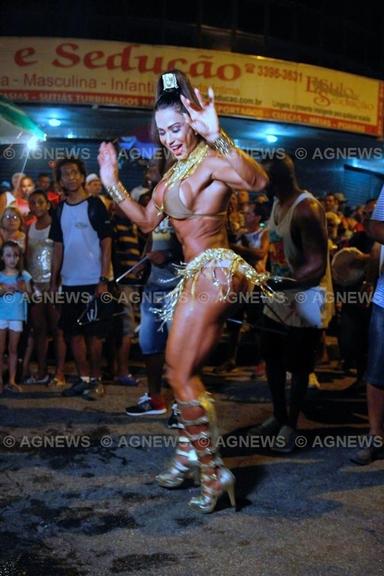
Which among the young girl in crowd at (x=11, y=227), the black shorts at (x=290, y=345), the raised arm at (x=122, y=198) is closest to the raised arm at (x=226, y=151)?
the raised arm at (x=122, y=198)

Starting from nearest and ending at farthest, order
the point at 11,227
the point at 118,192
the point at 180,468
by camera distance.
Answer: the point at 180,468, the point at 118,192, the point at 11,227

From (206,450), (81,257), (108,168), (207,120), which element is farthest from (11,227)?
(206,450)

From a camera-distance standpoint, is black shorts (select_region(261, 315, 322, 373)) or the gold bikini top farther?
black shorts (select_region(261, 315, 322, 373))

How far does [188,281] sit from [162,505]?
4.08 ft

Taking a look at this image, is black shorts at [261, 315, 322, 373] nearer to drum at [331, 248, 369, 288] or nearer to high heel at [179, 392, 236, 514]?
high heel at [179, 392, 236, 514]

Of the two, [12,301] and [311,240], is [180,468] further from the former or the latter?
[12,301]

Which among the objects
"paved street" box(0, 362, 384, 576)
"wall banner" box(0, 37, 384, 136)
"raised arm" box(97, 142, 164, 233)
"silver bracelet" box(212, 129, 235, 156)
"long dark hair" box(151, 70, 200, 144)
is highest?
"wall banner" box(0, 37, 384, 136)

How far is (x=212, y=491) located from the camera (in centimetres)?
318

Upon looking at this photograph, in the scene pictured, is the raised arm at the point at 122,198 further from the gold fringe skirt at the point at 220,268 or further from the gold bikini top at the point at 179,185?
the gold fringe skirt at the point at 220,268

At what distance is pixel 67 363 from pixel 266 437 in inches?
136

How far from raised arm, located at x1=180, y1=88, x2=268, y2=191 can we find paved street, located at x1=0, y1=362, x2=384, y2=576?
1.76 meters

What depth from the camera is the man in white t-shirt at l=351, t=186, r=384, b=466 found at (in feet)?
13.2

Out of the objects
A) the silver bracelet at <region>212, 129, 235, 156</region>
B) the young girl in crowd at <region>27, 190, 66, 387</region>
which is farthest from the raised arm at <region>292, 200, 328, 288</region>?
the young girl in crowd at <region>27, 190, 66, 387</region>

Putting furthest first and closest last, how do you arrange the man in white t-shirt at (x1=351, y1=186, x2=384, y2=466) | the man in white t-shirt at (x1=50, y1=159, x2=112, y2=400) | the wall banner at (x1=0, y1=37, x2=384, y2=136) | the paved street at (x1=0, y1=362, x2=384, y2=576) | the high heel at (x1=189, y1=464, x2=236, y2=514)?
the wall banner at (x1=0, y1=37, x2=384, y2=136) < the man in white t-shirt at (x1=50, y1=159, x2=112, y2=400) < the man in white t-shirt at (x1=351, y1=186, x2=384, y2=466) < the high heel at (x1=189, y1=464, x2=236, y2=514) < the paved street at (x1=0, y1=362, x2=384, y2=576)
